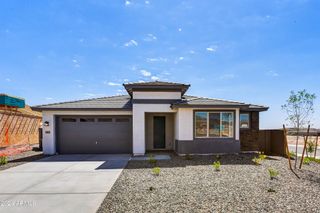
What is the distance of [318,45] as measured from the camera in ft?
43.0

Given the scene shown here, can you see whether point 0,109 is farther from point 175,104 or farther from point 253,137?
point 253,137

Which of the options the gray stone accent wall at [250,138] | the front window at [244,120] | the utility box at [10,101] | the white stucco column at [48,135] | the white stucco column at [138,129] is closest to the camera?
the white stucco column at [138,129]

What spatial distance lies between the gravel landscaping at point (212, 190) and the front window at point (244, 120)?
521 cm

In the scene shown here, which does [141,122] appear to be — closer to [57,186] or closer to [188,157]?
[188,157]

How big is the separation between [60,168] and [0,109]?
10459 millimetres

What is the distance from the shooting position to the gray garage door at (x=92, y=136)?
13.7 metres

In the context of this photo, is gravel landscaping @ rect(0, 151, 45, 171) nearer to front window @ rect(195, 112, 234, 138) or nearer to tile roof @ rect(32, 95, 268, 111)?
tile roof @ rect(32, 95, 268, 111)

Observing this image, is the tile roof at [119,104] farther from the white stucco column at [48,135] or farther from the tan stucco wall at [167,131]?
the tan stucco wall at [167,131]

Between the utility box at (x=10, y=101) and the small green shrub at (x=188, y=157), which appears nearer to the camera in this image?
the small green shrub at (x=188, y=157)

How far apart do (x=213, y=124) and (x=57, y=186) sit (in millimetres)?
8885

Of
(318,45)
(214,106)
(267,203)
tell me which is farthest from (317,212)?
(318,45)

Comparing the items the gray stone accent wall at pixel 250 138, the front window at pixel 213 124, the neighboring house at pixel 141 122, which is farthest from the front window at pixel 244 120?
the front window at pixel 213 124

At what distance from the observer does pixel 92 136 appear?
13688mm

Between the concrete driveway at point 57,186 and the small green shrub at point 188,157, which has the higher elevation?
the concrete driveway at point 57,186
